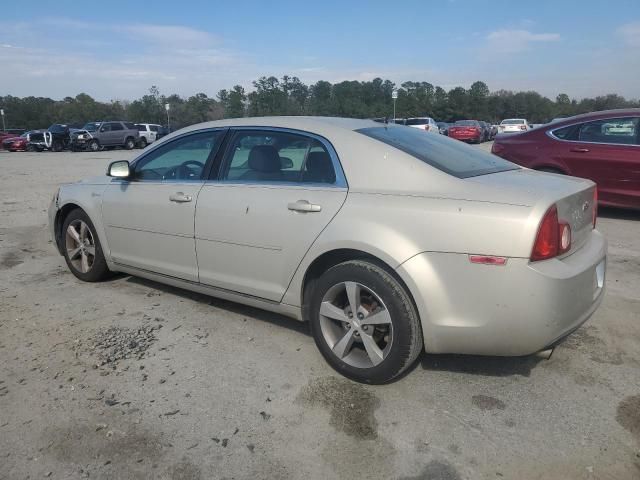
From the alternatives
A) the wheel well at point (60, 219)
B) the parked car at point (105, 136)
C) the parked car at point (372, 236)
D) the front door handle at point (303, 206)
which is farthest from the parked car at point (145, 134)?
the front door handle at point (303, 206)

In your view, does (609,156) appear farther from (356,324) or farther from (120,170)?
(120,170)

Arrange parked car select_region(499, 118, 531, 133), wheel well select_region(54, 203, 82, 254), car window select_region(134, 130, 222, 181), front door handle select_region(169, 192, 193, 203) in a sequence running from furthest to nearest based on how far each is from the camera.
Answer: parked car select_region(499, 118, 531, 133) → wheel well select_region(54, 203, 82, 254) → car window select_region(134, 130, 222, 181) → front door handle select_region(169, 192, 193, 203)

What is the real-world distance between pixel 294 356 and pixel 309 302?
40 cm

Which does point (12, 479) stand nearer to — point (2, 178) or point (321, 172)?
point (321, 172)

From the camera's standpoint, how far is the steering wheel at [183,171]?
385 centimetres

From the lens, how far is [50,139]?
32406mm

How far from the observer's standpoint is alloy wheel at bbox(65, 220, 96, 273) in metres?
4.65

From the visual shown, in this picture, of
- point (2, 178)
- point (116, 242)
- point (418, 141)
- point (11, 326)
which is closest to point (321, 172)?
point (418, 141)

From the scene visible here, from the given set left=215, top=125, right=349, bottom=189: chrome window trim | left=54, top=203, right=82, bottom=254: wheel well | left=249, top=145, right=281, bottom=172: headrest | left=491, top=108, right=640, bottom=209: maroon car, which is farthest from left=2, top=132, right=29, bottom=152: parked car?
left=249, top=145, right=281, bottom=172: headrest

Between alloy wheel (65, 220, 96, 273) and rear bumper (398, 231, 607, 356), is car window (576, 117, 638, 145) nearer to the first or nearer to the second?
rear bumper (398, 231, 607, 356)

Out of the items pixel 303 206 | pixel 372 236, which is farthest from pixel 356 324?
pixel 303 206

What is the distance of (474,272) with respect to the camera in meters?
2.52

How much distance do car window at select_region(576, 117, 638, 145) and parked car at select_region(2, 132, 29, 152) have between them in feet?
116

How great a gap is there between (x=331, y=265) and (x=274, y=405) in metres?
0.87
